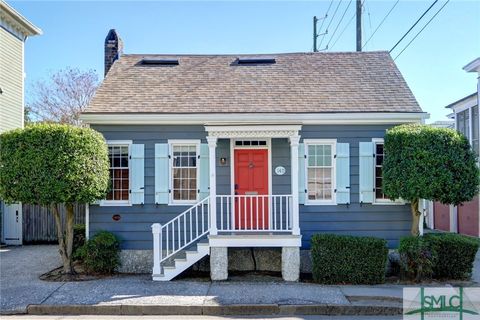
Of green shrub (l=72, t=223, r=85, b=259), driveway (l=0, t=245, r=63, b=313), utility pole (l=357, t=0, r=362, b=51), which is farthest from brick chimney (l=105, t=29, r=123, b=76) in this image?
utility pole (l=357, t=0, r=362, b=51)

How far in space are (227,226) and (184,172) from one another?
65.8 inches

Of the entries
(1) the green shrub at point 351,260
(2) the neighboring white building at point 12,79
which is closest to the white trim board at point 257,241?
(1) the green shrub at point 351,260

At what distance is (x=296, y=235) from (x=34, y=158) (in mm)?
5534

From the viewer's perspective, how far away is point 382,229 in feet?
32.2

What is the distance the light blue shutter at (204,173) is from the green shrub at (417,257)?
4471 millimetres

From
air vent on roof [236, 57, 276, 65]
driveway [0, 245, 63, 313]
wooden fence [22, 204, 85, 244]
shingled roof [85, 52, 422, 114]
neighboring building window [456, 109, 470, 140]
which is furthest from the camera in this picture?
neighboring building window [456, 109, 470, 140]

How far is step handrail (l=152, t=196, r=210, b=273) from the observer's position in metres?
9.14

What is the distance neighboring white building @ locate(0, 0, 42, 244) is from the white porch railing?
760 cm

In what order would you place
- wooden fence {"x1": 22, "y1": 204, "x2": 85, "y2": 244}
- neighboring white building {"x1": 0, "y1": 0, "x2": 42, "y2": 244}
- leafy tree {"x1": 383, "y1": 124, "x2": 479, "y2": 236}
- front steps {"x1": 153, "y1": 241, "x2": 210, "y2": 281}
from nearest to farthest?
leafy tree {"x1": 383, "y1": 124, "x2": 479, "y2": 236} → front steps {"x1": 153, "y1": 241, "x2": 210, "y2": 281} → neighboring white building {"x1": 0, "y1": 0, "x2": 42, "y2": 244} → wooden fence {"x1": 22, "y1": 204, "x2": 85, "y2": 244}

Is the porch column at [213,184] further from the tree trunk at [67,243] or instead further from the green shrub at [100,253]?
the tree trunk at [67,243]

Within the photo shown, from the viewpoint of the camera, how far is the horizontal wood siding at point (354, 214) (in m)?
9.79

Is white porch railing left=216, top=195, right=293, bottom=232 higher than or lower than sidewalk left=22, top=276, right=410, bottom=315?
higher

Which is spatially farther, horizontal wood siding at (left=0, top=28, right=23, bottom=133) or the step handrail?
horizontal wood siding at (left=0, top=28, right=23, bottom=133)

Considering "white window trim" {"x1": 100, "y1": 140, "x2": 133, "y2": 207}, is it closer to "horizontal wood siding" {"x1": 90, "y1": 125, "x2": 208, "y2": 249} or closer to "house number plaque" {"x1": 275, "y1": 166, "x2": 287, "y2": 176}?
"horizontal wood siding" {"x1": 90, "y1": 125, "x2": 208, "y2": 249}
